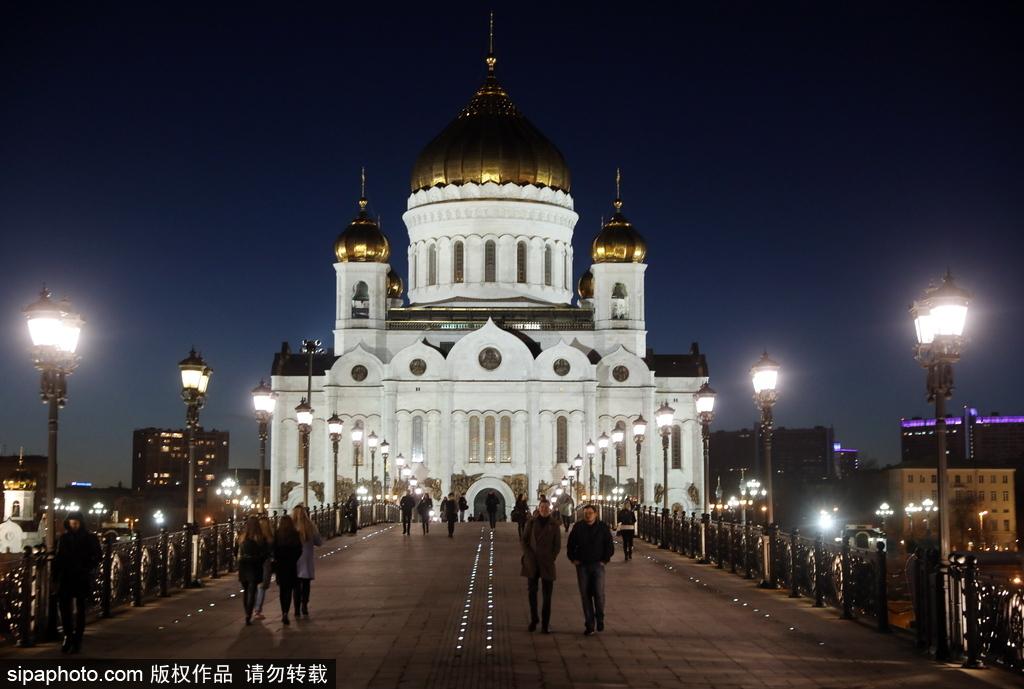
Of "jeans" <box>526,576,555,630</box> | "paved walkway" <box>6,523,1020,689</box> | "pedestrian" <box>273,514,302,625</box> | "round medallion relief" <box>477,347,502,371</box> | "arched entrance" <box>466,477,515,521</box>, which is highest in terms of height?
"round medallion relief" <box>477,347,502,371</box>

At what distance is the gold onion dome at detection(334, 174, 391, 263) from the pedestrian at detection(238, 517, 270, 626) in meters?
73.0

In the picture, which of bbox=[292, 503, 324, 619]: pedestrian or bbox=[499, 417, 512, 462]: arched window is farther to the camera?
bbox=[499, 417, 512, 462]: arched window

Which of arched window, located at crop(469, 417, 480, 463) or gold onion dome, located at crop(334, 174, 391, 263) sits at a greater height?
gold onion dome, located at crop(334, 174, 391, 263)

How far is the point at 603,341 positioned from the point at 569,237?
7.81 metres

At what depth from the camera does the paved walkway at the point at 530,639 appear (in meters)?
15.5

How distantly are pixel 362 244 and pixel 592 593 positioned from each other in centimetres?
7556

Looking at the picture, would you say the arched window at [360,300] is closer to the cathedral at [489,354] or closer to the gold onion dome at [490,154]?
the cathedral at [489,354]

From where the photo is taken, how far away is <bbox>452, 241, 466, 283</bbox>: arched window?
95.4 m

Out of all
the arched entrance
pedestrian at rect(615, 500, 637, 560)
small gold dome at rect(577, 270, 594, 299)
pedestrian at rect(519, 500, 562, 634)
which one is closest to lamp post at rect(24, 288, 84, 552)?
pedestrian at rect(519, 500, 562, 634)

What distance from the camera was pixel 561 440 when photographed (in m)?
89.3

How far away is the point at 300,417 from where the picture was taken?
42.7m

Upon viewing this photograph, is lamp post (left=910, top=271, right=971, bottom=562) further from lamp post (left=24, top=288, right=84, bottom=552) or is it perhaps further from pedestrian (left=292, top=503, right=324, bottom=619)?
lamp post (left=24, top=288, right=84, bottom=552)

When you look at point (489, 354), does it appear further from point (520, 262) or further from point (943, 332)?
point (943, 332)

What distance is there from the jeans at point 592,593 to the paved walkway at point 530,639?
0.27 metres
